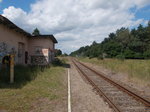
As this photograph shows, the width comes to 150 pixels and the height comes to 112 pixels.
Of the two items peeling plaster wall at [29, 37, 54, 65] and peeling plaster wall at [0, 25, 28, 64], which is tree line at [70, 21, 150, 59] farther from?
peeling plaster wall at [0, 25, 28, 64]

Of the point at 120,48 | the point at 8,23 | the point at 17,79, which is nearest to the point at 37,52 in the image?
the point at 8,23

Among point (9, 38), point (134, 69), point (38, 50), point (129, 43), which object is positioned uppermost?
point (129, 43)

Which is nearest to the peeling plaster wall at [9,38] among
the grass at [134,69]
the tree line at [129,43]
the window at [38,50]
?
the window at [38,50]

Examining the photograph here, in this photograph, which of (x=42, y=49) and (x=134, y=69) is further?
(x=42, y=49)

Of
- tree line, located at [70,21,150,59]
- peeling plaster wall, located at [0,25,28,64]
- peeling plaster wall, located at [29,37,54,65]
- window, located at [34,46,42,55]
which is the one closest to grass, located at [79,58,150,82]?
peeling plaster wall, located at [29,37,54,65]

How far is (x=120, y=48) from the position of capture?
88125mm

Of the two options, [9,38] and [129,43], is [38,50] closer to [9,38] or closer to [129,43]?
[9,38]

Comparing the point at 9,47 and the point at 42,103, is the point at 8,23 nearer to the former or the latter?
the point at 9,47

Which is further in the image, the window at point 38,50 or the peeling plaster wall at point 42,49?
the window at point 38,50

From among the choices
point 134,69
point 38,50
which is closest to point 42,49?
point 38,50

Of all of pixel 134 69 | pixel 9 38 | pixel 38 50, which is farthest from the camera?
pixel 38 50

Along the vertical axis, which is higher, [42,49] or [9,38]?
[9,38]

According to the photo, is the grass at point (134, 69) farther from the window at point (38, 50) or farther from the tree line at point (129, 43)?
the tree line at point (129, 43)

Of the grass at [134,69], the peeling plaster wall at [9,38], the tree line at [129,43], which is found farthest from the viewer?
the tree line at [129,43]
